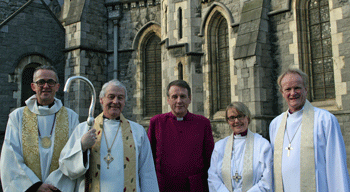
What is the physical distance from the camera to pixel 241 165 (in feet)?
9.89

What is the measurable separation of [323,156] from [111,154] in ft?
6.85

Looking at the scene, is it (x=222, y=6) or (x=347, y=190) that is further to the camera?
(x=222, y=6)

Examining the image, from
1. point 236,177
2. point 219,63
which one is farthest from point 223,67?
point 236,177

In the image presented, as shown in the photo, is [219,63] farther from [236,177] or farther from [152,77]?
[236,177]

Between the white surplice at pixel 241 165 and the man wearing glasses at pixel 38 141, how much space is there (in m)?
Answer: 1.52

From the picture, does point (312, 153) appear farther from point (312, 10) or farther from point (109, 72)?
point (109, 72)

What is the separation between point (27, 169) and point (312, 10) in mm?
7972

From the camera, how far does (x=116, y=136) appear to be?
2951 millimetres

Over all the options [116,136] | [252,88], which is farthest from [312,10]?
[116,136]

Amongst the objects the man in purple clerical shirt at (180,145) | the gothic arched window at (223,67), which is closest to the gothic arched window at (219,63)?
the gothic arched window at (223,67)

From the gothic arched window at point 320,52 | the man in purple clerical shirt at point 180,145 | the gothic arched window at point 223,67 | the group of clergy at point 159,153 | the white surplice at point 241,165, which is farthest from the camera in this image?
the gothic arched window at point 223,67

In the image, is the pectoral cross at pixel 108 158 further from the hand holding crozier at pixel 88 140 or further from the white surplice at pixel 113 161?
the hand holding crozier at pixel 88 140

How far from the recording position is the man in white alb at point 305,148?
8.88 feet

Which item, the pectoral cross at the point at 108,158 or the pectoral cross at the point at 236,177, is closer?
the pectoral cross at the point at 108,158
